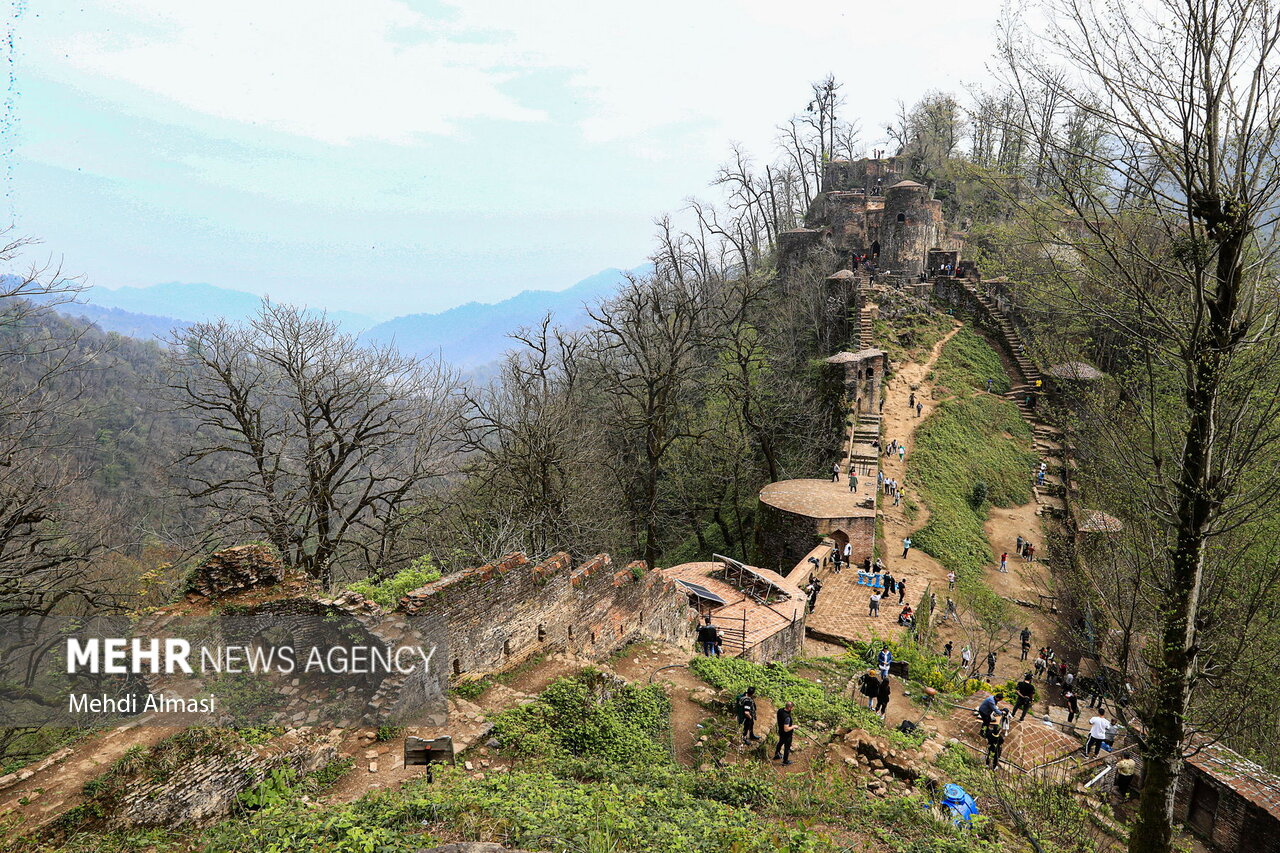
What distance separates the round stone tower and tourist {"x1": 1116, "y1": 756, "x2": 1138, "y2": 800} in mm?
29371

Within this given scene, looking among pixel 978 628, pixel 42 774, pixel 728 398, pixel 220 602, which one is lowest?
pixel 978 628

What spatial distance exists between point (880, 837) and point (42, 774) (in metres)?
8.98

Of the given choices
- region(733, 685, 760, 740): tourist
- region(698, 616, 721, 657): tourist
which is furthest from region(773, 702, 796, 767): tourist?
region(698, 616, 721, 657): tourist

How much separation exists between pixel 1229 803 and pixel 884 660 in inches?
229

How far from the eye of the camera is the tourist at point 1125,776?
37.5 ft

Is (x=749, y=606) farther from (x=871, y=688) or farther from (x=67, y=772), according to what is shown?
(x=67, y=772)

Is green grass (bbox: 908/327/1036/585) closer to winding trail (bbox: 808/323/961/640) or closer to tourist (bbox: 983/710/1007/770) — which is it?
winding trail (bbox: 808/323/961/640)

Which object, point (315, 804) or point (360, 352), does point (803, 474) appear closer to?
point (360, 352)

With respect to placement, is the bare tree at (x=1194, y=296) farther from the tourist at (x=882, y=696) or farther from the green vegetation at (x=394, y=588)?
the green vegetation at (x=394, y=588)

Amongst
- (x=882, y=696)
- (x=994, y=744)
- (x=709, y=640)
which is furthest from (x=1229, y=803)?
(x=709, y=640)

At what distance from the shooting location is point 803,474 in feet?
91.8

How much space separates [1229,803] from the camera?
9891mm

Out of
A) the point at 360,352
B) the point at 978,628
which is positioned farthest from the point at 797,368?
the point at 360,352

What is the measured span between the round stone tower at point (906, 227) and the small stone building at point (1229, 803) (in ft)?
98.7
